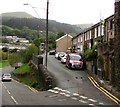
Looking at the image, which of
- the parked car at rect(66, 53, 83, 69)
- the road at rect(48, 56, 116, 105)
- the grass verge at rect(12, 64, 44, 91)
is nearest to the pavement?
the road at rect(48, 56, 116, 105)

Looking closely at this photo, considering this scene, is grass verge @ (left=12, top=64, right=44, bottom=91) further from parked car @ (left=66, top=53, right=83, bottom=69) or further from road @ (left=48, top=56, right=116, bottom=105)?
parked car @ (left=66, top=53, right=83, bottom=69)

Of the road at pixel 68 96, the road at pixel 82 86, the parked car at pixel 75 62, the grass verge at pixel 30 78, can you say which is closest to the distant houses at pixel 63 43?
the grass verge at pixel 30 78

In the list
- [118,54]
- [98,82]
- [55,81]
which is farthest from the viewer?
[55,81]

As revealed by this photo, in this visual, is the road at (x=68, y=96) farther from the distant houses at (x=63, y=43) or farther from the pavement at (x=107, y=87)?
the distant houses at (x=63, y=43)

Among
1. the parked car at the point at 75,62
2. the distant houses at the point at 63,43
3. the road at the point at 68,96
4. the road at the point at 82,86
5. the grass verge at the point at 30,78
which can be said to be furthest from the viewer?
the distant houses at the point at 63,43

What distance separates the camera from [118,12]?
24812 millimetres

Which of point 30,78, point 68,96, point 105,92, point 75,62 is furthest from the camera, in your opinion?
point 30,78

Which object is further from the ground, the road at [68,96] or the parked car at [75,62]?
the parked car at [75,62]

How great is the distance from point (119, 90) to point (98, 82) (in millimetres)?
5373

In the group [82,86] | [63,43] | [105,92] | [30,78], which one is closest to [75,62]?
[82,86]

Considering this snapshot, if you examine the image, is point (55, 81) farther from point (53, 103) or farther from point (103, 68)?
point (53, 103)

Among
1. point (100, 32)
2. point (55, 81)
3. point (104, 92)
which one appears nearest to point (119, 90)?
point (104, 92)

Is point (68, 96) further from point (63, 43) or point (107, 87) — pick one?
point (63, 43)

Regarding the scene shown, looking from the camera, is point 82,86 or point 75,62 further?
point 75,62
